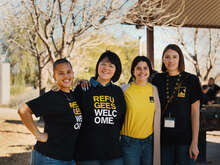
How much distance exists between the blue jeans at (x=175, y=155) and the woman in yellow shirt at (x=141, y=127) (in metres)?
0.09

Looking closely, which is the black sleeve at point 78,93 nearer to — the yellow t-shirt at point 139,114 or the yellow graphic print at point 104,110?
the yellow graphic print at point 104,110

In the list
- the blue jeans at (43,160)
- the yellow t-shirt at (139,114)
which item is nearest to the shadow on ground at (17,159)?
the blue jeans at (43,160)

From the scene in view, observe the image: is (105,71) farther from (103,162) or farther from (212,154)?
(212,154)

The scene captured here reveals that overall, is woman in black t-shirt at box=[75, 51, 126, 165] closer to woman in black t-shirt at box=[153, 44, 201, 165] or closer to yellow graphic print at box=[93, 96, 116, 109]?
yellow graphic print at box=[93, 96, 116, 109]

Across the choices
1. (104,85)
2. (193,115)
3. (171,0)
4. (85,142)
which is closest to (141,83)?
Answer: (104,85)

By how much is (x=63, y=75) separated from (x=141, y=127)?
36.1 inches

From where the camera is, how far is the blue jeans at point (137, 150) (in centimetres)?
263

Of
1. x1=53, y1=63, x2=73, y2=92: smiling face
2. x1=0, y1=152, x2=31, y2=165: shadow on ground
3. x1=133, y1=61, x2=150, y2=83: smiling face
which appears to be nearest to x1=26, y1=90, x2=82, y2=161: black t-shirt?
x1=53, y1=63, x2=73, y2=92: smiling face

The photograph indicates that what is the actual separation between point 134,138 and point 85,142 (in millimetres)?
496

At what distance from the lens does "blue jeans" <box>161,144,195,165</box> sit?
273 cm

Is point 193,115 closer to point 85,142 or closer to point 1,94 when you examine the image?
point 85,142

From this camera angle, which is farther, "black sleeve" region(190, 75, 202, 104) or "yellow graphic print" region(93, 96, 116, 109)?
"black sleeve" region(190, 75, 202, 104)

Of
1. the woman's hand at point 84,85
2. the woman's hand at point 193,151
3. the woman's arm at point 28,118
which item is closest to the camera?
the woman's arm at point 28,118

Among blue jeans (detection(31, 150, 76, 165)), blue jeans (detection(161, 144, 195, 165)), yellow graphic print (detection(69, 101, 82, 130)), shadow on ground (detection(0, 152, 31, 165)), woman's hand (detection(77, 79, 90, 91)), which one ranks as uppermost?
woman's hand (detection(77, 79, 90, 91))
